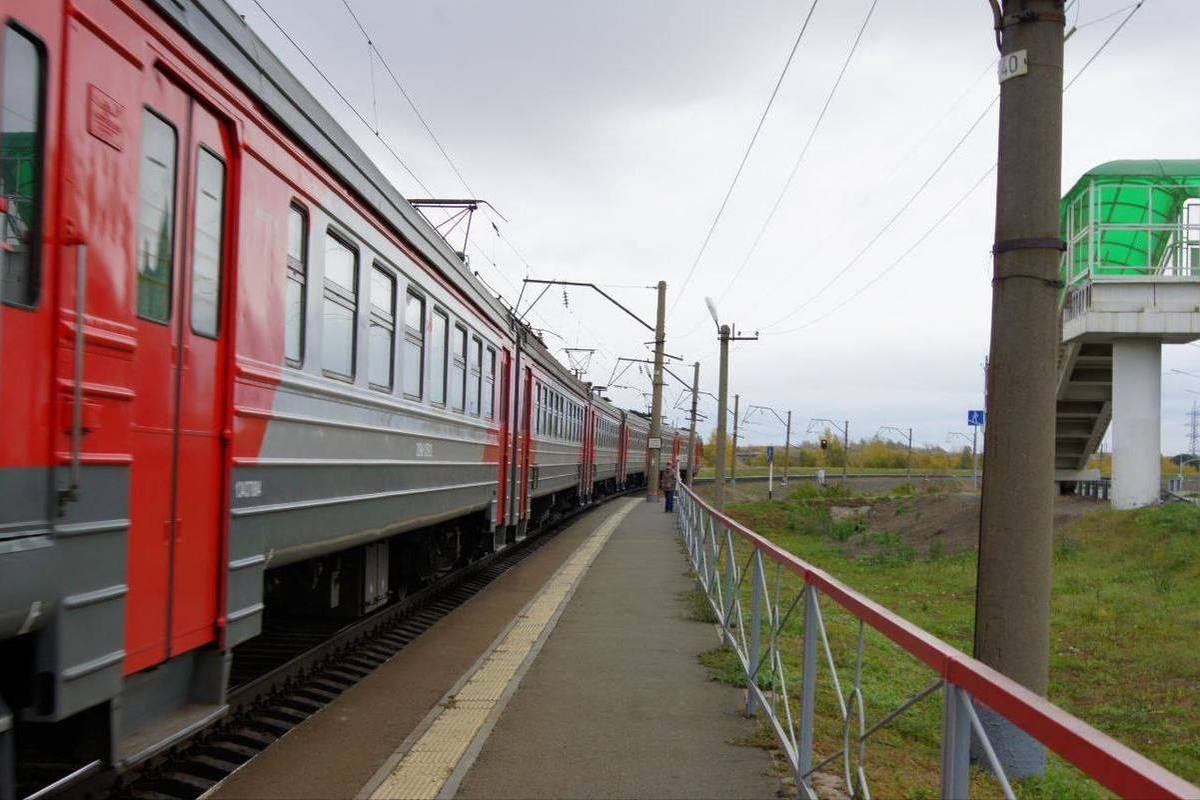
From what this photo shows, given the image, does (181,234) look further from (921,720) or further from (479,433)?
(479,433)

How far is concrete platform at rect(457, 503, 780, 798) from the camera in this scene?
5078 millimetres

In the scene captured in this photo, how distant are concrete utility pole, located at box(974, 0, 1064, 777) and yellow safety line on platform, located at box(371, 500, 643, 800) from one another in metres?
2.67

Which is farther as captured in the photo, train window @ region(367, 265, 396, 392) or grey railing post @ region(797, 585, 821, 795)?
train window @ region(367, 265, 396, 392)

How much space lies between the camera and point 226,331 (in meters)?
4.74

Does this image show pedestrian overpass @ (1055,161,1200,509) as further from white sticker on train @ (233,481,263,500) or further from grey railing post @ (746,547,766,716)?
white sticker on train @ (233,481,263,500)

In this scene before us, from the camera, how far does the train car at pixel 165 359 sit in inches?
131

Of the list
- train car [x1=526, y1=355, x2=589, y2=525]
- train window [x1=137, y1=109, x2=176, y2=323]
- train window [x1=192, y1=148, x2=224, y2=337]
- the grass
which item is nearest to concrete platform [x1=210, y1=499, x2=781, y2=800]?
train window [x1=192, y1=148, x2=224, y2=337]

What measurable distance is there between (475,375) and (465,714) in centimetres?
527

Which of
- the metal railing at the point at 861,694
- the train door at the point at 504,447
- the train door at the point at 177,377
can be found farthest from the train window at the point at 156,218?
the train door at the point at 504,447

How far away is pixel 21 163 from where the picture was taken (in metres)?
3.28

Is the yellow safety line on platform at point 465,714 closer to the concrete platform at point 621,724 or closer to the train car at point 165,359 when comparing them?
the concrete platform at point 621,724

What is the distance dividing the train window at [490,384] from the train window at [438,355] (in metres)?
2.10

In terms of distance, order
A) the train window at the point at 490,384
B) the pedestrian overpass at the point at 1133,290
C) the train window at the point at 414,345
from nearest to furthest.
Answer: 1. the train window at the point at 414,345
2. the train window at the point at 490,384
3. the pedestrian overpass at the point at 1133,290

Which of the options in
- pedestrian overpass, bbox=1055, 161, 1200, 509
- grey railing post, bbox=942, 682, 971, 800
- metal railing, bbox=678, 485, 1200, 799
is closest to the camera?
metal railing, bbox=678, 485, 1200, 799
